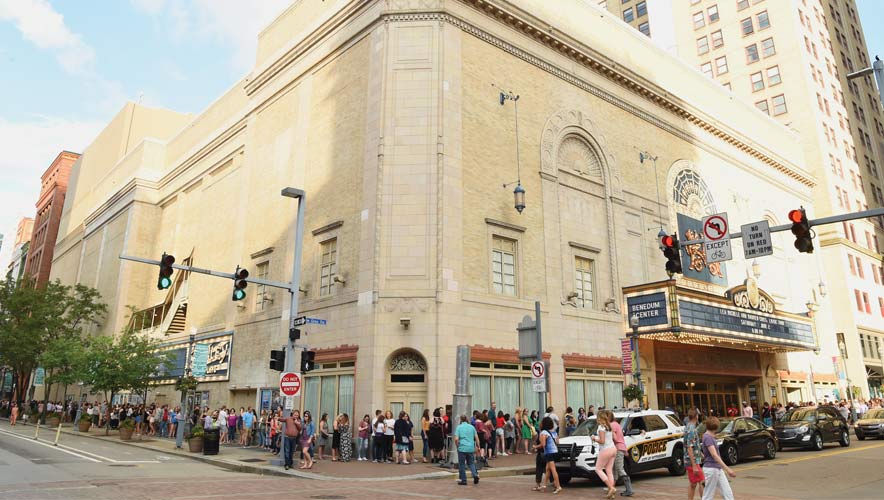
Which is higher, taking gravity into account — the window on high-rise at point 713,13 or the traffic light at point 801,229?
the window on high-rise at point 713,13

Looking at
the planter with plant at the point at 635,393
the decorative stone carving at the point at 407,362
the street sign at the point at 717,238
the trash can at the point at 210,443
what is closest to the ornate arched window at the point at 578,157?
the planter with plant at the point at 635,393

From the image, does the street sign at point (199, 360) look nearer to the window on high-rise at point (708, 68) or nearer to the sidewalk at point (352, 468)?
the sidewalk at point (352, 468)

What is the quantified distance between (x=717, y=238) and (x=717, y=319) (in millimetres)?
16898

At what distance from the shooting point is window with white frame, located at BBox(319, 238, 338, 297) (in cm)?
2642

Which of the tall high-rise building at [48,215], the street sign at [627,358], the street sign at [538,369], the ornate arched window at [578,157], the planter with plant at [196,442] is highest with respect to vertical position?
the tall high-rise building at [48,215]

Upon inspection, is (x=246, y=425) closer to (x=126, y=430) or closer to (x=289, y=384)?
(x=126, y=430)

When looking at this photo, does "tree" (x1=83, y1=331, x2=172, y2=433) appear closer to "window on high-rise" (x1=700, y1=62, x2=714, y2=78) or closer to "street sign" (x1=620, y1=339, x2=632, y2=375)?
"street sign" (x1=620, y1=339, x2=632, y2=375)

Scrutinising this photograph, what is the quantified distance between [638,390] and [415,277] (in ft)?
31.9

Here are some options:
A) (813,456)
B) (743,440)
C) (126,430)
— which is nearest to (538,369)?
(743,440)

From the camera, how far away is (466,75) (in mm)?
26969

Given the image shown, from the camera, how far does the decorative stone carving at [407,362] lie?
2300 cm

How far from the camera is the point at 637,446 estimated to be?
16.1m

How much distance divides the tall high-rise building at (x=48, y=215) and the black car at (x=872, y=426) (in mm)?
86356

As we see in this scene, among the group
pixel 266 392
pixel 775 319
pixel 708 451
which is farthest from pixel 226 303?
pixel 775 319
